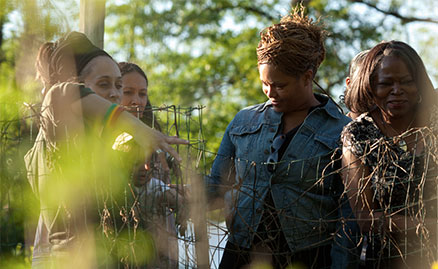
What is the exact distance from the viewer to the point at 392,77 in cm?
279

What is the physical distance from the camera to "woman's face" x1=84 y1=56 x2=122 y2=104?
2838 millimetres

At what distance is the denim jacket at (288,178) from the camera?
2.79 m

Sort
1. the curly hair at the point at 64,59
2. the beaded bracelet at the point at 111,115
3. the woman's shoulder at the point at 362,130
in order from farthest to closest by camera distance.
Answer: the curly hair at the point at 64,59 → the woman's shoulder at the point at 362,130 → the beaded bracelet at the point at 111,115

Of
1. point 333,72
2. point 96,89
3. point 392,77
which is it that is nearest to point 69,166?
point 96,89

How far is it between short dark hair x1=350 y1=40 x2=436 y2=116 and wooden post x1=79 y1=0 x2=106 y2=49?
1.66 meters

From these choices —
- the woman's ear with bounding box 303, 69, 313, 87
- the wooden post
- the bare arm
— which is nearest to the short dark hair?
the woman's ear with bounding box 303, 69, 313, 87

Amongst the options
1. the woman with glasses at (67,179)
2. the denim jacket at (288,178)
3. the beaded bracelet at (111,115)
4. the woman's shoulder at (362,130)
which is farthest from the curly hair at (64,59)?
the woman's shoulder at (362,130)

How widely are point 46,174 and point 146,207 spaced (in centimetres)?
45

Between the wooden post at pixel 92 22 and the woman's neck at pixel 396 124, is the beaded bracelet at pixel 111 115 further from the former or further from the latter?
the wooden post at pixel 92 22

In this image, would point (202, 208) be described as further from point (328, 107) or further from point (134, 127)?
point (328, 107)

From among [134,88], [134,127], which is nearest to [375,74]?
[134,127]

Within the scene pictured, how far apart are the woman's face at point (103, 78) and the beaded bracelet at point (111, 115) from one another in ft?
2.06

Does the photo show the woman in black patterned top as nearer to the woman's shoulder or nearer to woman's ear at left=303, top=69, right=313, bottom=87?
the woman's shoulder

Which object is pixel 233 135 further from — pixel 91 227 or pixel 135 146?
pixel 91 227
